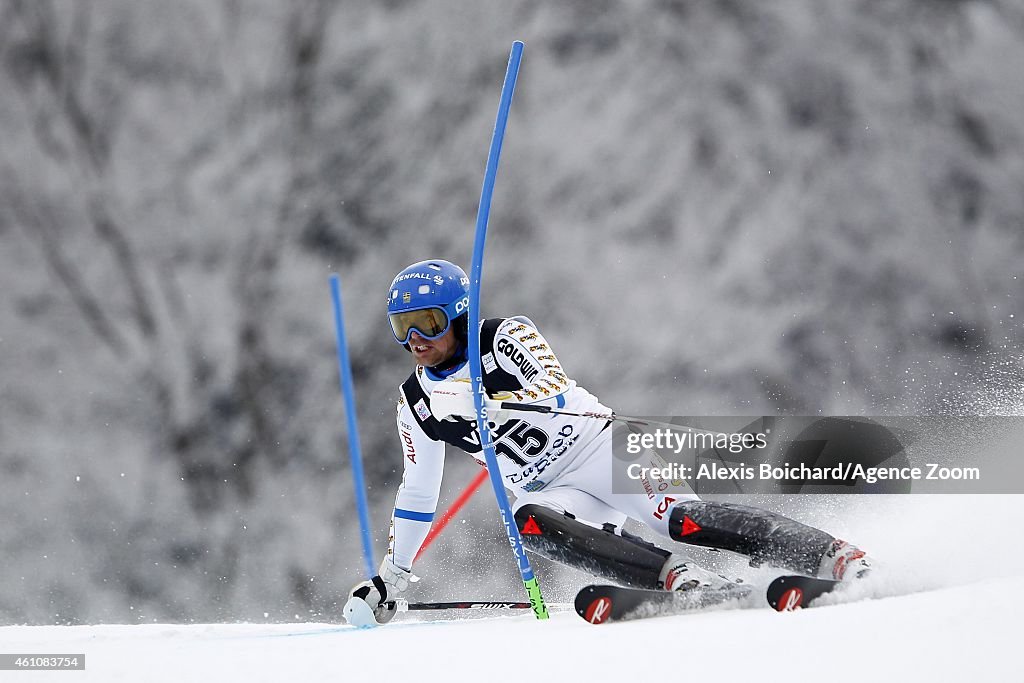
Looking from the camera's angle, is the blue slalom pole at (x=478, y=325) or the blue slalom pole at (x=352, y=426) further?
the blue slalom pole at (x=352, y=426)

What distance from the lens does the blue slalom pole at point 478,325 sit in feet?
10.1

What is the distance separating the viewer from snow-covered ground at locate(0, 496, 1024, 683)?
6.58ft

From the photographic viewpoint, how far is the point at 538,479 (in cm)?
386

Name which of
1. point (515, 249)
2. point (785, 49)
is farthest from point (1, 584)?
point (785, 49)

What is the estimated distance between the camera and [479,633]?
9.68ft

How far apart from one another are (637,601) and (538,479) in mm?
949

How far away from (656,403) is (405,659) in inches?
438

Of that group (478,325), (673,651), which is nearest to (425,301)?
(478,325)

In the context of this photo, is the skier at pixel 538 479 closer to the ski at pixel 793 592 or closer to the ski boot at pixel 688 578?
the ski boot at pixel 688 578

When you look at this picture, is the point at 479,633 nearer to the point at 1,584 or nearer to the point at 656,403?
the point at 656,403

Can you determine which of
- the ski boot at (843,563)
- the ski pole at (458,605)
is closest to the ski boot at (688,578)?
the ski boot at (843,563)
